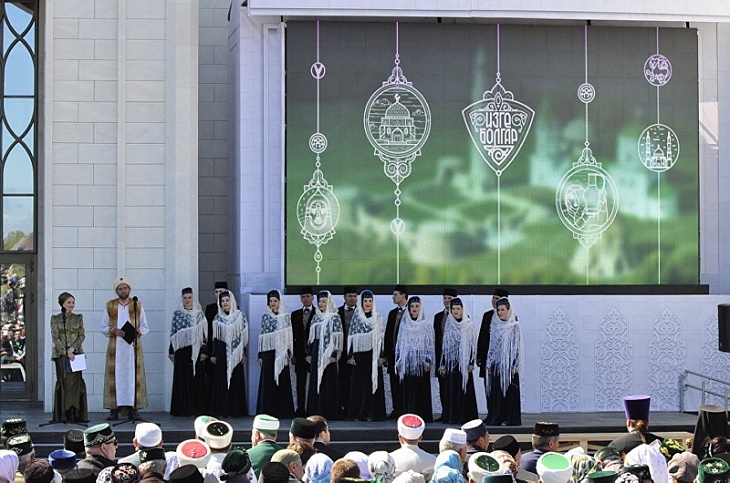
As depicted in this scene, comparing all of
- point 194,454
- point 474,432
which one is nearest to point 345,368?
point 474,432

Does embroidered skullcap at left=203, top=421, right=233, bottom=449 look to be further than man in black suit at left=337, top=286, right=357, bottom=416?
No

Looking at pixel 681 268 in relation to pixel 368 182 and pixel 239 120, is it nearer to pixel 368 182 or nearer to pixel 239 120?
pixel 368 182

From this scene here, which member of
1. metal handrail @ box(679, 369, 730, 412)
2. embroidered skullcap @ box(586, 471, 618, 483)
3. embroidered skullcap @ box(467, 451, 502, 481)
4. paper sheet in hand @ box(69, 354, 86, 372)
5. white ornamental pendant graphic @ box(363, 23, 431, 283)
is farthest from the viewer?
white ornamental pendant graphic @ box(363, 23, 431, 283)

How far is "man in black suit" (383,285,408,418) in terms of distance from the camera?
43.0 feet

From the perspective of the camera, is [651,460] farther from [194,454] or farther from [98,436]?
[98,436]

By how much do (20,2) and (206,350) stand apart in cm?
526

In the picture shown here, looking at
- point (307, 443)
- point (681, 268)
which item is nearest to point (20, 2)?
point (681, 268)

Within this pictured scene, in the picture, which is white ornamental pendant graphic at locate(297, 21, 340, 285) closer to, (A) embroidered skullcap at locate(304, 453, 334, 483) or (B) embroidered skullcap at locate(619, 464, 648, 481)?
(A) embroidered skullcap at locate(304, 453, 334, 483)

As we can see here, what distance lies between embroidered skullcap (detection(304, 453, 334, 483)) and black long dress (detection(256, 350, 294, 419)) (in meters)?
7.09

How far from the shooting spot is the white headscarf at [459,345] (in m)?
12.7

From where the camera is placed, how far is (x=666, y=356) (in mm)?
14352

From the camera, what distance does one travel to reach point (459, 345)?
1270 centimetres

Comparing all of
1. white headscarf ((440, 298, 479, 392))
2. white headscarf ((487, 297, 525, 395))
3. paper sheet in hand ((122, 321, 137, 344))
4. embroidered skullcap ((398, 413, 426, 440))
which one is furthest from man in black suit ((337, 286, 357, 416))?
embroidered skullcap ((398, 413, 426, 440))

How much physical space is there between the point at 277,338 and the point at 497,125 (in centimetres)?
388
